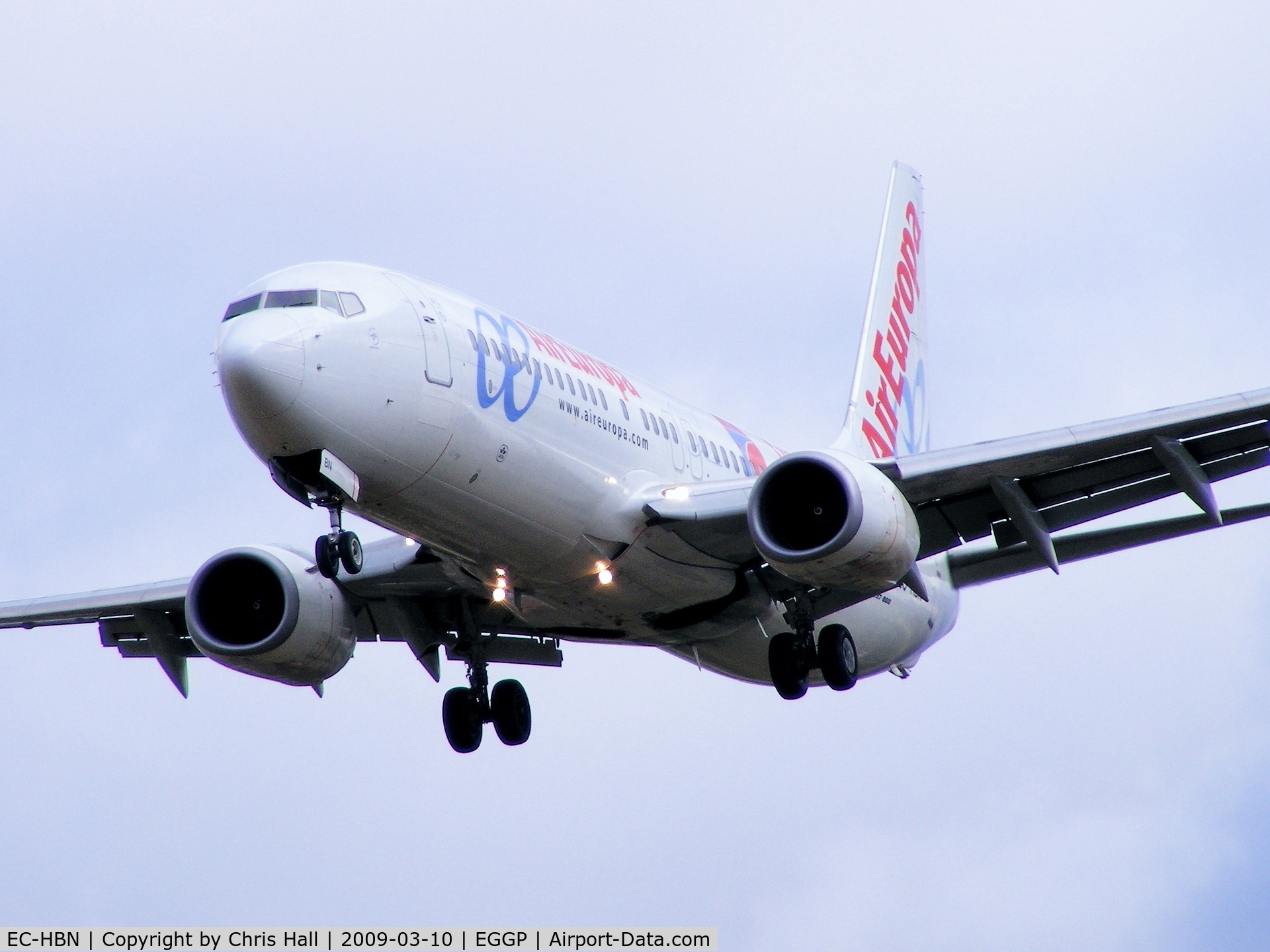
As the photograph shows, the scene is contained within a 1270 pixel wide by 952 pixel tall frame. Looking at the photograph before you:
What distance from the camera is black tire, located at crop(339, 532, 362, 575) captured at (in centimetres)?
1822

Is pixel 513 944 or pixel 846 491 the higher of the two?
pixel 846 491

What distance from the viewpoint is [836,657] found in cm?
2311

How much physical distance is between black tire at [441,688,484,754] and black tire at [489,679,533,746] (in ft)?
0.91

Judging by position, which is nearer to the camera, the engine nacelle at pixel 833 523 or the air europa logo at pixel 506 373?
the air europa logo at pixel 506 373

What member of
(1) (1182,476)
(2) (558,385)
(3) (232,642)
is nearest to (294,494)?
(2) (558,385)

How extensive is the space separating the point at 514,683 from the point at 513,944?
4219 millimetres

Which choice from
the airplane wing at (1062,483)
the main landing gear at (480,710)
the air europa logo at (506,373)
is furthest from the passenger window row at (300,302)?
the main landing gear at (480,710)

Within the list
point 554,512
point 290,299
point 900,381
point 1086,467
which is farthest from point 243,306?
point 900,381

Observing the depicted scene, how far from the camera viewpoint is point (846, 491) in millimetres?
19938

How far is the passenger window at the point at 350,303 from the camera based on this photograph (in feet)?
60.3

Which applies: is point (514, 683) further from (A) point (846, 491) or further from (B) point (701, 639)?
(A) point (846, 491)

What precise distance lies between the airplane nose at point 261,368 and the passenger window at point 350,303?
0.75 m

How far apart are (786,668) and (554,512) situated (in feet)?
15.3

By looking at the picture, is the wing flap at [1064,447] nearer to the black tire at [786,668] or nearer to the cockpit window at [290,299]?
the black tire at [786,668]
